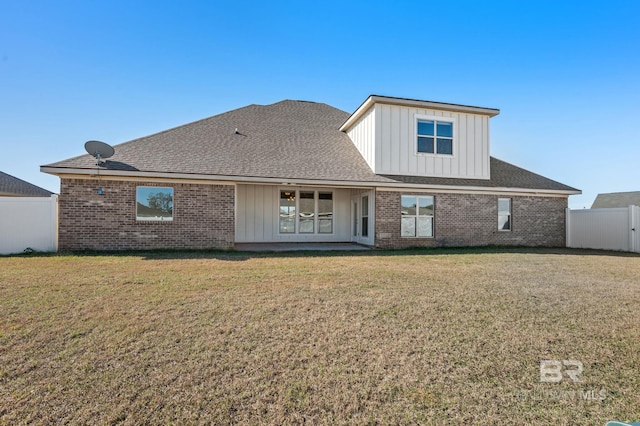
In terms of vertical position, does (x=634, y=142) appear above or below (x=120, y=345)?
above

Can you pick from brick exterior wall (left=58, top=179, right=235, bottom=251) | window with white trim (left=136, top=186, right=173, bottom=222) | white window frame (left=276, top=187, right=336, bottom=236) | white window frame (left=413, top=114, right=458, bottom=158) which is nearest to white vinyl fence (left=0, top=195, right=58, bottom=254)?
brick exterior wall (left=58, top=179, right=235, bottom=251)

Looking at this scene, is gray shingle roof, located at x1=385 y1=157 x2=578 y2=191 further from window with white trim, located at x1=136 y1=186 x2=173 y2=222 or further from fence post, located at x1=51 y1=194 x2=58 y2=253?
fence post, located at x1=51 y1=194 x2=58 y2=253

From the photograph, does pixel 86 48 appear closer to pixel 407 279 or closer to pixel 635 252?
pixel 407 279

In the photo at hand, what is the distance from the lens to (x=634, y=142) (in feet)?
49.5

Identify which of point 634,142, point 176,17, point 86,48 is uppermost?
point 176,17

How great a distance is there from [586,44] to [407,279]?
1141 cm

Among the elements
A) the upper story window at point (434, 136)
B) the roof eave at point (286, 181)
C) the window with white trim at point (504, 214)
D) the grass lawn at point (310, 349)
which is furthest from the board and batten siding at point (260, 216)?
the window with white trim at point (504, 214)

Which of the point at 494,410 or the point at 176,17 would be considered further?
the point at 176,17

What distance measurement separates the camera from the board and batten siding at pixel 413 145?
12.6 m

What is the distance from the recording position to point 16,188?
22891mm

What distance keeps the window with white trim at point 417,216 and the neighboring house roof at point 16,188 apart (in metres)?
25.0

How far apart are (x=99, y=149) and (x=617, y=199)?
41.5m

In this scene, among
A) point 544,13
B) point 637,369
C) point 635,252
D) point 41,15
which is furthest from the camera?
point 635,252

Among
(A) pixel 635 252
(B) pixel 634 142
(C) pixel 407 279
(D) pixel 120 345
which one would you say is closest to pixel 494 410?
(D) pixel 120 345
